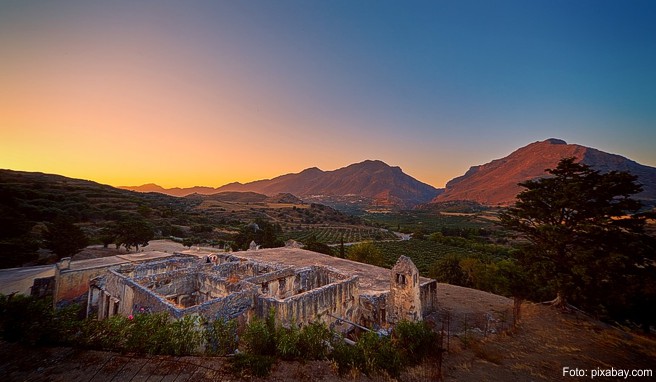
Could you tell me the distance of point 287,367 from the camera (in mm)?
8156

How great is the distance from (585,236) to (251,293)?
21.5m

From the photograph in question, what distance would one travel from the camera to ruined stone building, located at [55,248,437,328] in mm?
12977

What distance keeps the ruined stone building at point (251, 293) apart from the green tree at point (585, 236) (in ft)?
28.1

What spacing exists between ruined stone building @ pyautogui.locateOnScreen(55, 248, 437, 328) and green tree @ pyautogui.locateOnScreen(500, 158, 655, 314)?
8561 millimetres

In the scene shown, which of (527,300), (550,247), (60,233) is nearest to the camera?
(550,247)

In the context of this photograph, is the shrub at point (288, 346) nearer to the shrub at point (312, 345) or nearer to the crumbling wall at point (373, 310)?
the shrub at point (312, 345)

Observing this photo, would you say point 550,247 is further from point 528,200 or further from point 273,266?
point 273,266

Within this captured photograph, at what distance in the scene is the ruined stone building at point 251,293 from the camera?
13.0 metres

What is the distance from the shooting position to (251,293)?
1387cm

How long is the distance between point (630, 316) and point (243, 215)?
394 feet

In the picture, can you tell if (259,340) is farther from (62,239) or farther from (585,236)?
(62,239)

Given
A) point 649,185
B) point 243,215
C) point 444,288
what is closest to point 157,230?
point 243,215

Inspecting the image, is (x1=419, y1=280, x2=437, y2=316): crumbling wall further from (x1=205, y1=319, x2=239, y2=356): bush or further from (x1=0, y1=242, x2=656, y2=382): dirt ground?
(x1=205, y1=319, x2=239, y2=356): bush

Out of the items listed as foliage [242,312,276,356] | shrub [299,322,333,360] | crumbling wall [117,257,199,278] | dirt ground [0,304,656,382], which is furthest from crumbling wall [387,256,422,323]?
crumbling wall [117,257,199,278]
